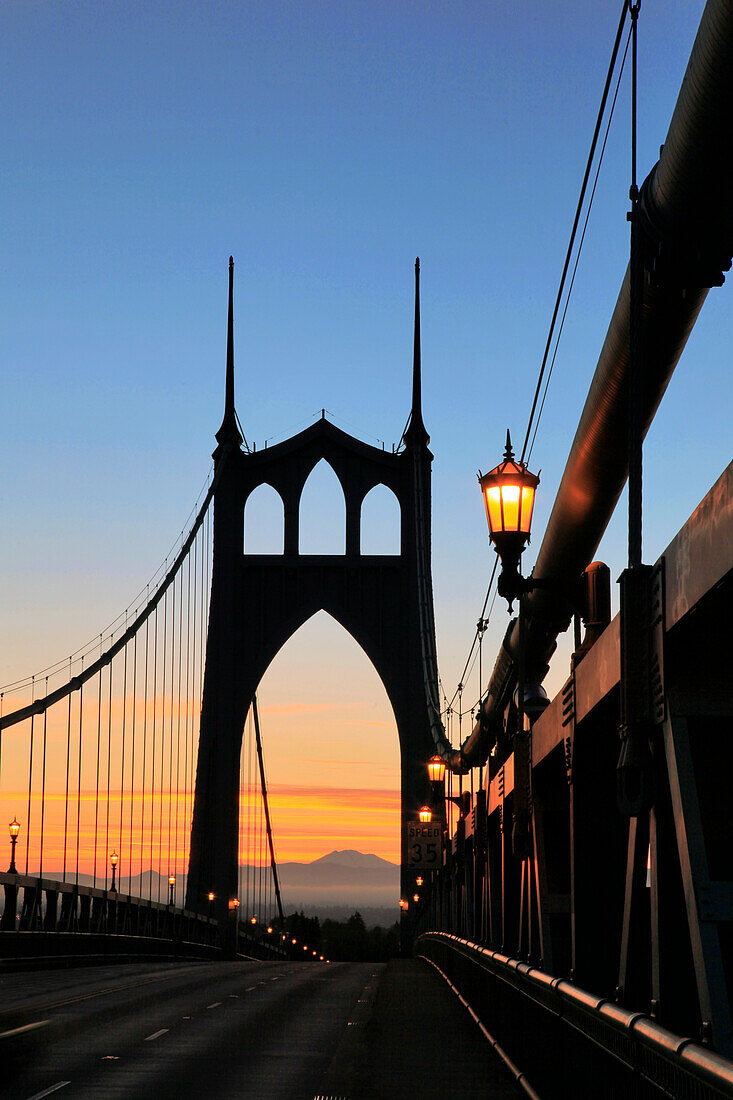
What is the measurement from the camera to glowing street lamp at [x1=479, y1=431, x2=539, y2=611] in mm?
12281

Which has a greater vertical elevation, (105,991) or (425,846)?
(425,846)

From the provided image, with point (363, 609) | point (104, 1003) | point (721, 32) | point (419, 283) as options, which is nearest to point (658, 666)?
point (721, 32)

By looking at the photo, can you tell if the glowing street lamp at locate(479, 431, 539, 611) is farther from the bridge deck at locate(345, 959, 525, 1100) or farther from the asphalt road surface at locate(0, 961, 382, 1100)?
the asphalt road surface at locate(0, 961, 382, 1100)

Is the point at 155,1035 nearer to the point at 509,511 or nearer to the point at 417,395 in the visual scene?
the point at 509,511

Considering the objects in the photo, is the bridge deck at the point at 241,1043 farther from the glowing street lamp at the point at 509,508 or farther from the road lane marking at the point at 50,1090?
the glowing street lamp at the point at 509,508

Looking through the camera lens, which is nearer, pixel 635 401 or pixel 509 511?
pixel 635 401

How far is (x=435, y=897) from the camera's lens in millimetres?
49438

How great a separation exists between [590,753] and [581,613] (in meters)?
1.54

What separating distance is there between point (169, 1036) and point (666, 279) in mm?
11707

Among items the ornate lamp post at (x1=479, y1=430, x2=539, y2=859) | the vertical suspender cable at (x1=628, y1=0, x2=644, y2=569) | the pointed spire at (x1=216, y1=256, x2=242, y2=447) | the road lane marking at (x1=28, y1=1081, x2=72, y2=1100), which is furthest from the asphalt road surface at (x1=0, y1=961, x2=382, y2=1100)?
the pointed spire at (x1=216, y1=256, x2=242, y2=447)

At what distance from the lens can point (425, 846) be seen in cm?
4419

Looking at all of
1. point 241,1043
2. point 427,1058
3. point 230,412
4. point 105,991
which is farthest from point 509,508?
point 230,412

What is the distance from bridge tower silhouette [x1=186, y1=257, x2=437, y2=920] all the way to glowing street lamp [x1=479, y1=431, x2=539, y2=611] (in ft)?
177

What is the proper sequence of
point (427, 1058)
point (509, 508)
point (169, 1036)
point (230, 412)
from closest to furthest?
point (509, 508) < point (427, 1058) < point (169, 1036) < point (230, 412)
